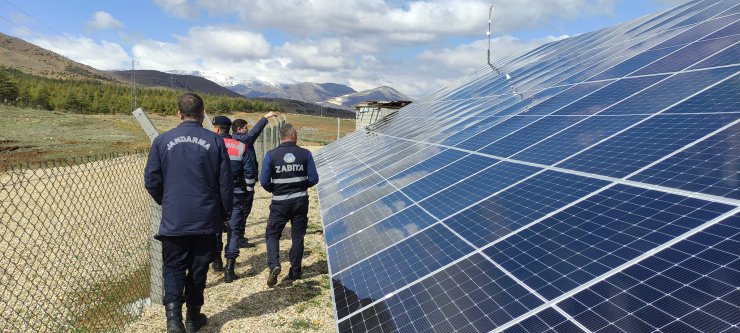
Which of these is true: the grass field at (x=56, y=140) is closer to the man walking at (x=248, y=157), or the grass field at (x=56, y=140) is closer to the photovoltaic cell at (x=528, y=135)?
the man walking at (x=248, y=157)

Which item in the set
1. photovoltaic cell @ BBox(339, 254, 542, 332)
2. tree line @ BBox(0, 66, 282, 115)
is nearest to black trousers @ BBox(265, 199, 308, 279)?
photovoltaic cell @ BBox(339, 254, 542, 332)

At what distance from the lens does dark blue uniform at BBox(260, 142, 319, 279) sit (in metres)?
6.79

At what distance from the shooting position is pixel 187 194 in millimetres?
4824

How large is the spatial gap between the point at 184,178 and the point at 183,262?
38.8 inches

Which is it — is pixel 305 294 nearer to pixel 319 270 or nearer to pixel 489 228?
pixel 319 270

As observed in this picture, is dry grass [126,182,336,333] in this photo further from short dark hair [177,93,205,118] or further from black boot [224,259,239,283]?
short dark hair [177,93,205,118]

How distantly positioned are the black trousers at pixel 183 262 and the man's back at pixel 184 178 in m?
0.22

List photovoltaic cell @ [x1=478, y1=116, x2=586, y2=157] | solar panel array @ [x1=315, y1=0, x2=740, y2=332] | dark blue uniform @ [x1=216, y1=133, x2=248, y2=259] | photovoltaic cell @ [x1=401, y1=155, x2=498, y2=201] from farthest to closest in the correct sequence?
dark blue uniform @ [x1=216, y1=133, x2=248, y2=259] < photovoltaic cell @ [x1=478, y1=116, x2=586, y2=157] < photovoltaic cell @ [x1=401, y1=155, x2=498, y2=201] < solar panel array @ [x1=315, y1=0, x2=740, y2=332]

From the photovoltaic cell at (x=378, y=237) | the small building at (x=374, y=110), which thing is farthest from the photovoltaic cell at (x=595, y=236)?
the small building at (x=374, y=110)

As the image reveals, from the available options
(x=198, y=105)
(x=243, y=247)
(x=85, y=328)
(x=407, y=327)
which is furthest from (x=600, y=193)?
(x=243, y=247)

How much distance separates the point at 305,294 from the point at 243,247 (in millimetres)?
2974

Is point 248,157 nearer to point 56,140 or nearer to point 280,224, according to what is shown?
point 280,224

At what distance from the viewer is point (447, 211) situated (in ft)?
16.3

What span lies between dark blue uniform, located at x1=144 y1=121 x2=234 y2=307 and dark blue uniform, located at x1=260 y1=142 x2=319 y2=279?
169 cm
